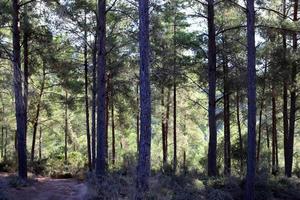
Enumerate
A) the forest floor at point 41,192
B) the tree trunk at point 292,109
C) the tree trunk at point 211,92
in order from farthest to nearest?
the tree trunk at point 292,109 < the tree trunk at point 211,92 < the forest floor at point 41,192

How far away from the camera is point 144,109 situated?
34.6ft

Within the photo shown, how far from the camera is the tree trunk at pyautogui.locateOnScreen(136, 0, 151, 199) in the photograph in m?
10.3

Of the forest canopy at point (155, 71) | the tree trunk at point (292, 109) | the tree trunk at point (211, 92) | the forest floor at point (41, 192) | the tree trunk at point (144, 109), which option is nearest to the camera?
the tree trunk at point (144, 109)

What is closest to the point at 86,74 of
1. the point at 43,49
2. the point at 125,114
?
the point at 43,49

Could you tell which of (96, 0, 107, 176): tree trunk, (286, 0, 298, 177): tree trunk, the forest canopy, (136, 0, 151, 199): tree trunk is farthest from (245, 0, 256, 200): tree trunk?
(286, 0, 298, 177): tree trunk

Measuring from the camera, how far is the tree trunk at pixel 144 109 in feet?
33.8

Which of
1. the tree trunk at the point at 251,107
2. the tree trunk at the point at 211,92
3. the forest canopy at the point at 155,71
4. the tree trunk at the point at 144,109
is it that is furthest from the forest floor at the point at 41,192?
the tree trunk at the point at 211,92

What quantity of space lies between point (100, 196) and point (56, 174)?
10110 mm

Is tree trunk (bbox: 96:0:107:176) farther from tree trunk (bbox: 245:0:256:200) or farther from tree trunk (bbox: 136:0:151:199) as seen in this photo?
tree trunk (bbox: 245:0:256:200)

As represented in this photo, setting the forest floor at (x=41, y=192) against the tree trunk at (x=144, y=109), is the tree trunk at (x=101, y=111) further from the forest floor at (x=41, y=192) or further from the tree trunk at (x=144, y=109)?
the tree trunk at (x=144, y=109)

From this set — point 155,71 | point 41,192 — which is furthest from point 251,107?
point 41,192

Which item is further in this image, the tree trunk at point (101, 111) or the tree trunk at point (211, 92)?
the tree trunk at point (211, 92)

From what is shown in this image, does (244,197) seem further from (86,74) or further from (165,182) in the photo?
(86,74)

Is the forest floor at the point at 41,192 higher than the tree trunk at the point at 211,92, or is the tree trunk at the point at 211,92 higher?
the tree trunk at the point at 211,92
